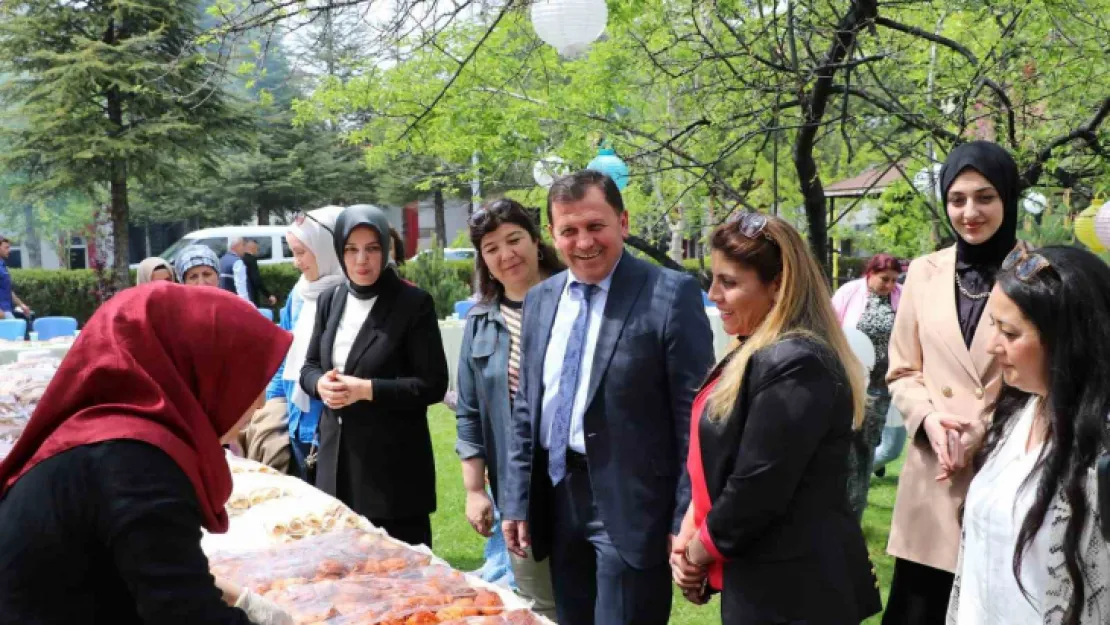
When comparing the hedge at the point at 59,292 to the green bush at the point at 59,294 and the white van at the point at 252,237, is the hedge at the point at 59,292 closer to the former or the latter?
the green bush at the point at 59,294

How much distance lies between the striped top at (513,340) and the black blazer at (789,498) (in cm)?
135

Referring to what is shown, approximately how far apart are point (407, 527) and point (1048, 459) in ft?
8.46

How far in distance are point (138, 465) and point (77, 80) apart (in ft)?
76.9

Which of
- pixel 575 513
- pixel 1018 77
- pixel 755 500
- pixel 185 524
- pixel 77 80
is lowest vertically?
pixel 575 513

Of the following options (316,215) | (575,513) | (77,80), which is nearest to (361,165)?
(77,80)

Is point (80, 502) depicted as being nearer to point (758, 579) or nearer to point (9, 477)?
point (9, 477)

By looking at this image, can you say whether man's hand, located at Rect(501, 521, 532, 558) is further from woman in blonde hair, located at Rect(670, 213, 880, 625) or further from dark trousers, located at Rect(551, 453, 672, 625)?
woman in blonde hair, located at Rect(670, 213, 880, 625)

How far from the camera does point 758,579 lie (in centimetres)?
232

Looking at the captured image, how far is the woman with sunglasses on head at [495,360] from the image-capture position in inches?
143

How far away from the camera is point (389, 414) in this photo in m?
3.90

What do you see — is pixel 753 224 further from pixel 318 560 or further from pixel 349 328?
pixel 349 328

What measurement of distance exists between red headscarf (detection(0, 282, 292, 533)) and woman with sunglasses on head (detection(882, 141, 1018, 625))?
6.54ft

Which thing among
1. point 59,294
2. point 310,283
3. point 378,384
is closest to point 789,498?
point 378,384

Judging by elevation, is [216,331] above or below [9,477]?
above
